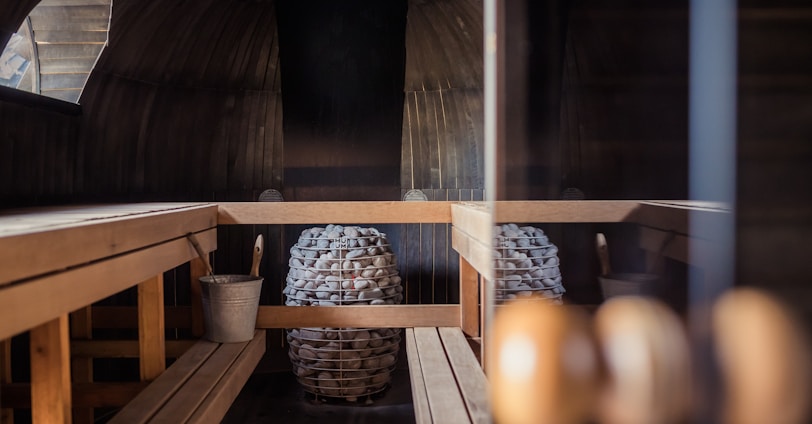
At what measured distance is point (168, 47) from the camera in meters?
3.98

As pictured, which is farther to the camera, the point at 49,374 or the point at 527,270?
the point at 49,374

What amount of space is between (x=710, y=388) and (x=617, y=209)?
10cm

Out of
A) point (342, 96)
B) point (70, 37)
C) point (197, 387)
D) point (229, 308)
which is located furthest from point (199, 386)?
point (70, 37)

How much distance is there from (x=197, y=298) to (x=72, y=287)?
4.83 ft

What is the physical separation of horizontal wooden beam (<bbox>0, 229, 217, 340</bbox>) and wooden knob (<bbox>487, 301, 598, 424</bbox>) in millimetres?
998

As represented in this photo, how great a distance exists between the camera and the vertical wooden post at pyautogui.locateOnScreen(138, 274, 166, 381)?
7.54ft

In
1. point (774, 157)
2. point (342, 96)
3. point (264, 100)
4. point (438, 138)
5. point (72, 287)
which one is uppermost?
point (264, 100)

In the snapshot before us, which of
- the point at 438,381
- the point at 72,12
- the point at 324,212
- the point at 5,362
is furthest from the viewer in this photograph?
the point at 72,12

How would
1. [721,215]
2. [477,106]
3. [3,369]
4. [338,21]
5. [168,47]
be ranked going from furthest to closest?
[477,106] < [168,47] < [338,21] < [3,369] < [721,215]

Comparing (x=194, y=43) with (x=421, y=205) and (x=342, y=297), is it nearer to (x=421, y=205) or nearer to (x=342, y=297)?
(x=342, y=297)

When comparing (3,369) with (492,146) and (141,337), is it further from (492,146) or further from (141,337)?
(492,146)

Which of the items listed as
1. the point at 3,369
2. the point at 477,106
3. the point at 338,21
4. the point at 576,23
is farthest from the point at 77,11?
the point at 576,23

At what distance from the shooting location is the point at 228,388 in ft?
6.97

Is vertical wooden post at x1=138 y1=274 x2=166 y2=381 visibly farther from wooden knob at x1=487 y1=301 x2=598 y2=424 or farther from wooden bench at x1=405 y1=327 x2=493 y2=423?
wooden knob at x1=487 y1=301 x2=598 y2=424
